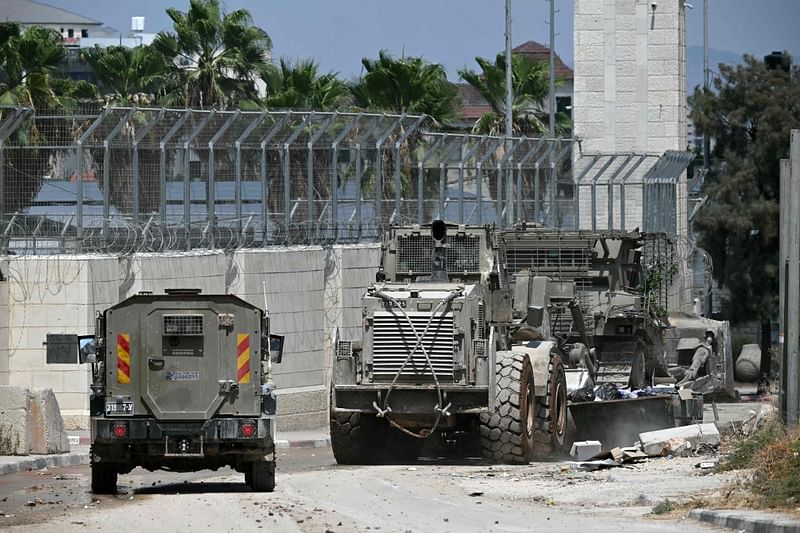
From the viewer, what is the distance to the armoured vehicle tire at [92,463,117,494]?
19.0 meters

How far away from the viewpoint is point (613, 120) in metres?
48.3

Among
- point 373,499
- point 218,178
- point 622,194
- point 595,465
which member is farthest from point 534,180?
point 373,499

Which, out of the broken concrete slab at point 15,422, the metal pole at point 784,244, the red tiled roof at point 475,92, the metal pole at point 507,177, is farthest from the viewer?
the red tiled roof at point 475,92

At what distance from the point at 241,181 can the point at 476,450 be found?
7947mm

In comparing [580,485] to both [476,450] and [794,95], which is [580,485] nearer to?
[476,450]

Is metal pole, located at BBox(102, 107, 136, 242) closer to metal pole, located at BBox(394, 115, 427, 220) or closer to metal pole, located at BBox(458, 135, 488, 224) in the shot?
metal pole, located at BBox(394, 115, 427, 220)

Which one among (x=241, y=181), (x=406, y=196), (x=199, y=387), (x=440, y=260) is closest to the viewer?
(x=199, y=387)

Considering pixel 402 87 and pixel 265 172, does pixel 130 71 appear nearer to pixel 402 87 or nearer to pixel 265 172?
pixel 402 87

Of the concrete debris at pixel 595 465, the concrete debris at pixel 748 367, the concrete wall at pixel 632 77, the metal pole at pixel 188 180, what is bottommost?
the concrete debris at pixel 748 367

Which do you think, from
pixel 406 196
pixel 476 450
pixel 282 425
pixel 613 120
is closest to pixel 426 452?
pixel 476 450

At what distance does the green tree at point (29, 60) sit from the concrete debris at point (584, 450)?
24.3 meters

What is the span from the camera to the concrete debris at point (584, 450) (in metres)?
24.7

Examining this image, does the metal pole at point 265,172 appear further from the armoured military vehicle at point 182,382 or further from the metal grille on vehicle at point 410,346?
the armoured military vehicle at point 182,382

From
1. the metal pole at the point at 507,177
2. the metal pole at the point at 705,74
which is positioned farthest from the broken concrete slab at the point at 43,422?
the metal pole at the point at 705,74
